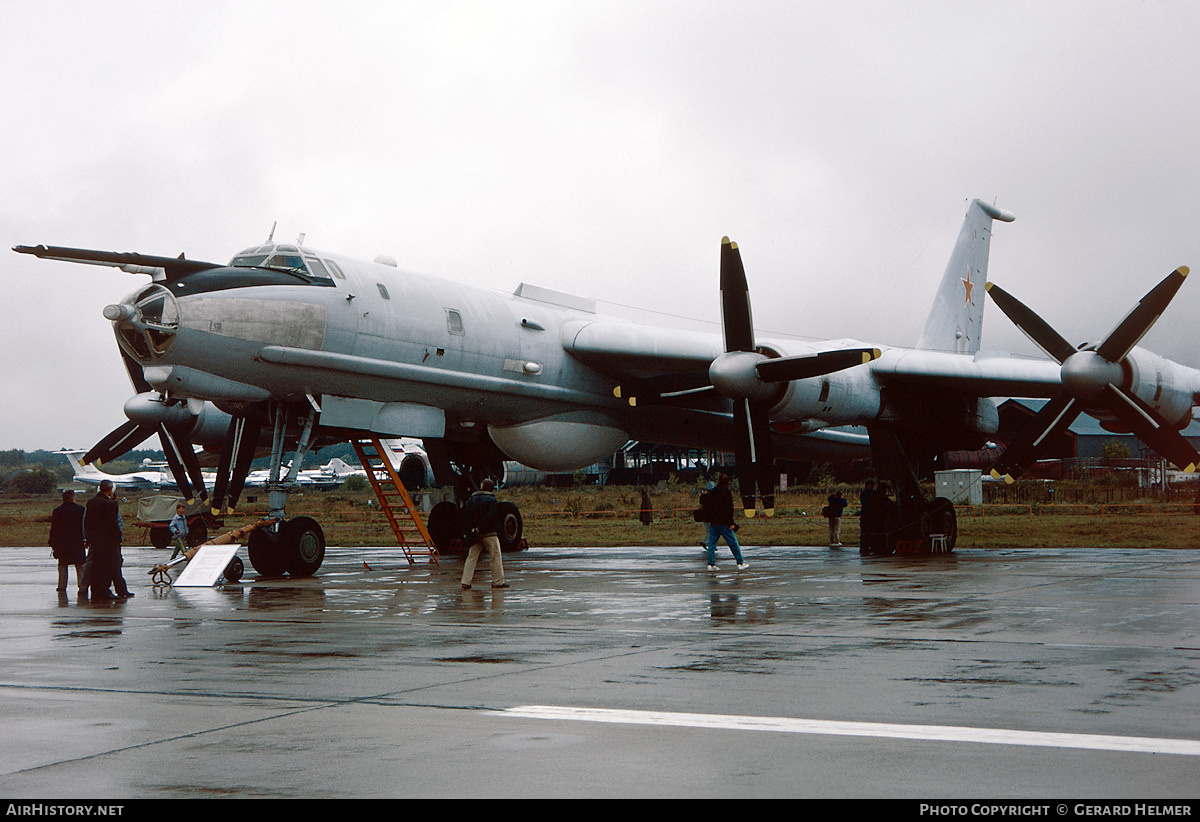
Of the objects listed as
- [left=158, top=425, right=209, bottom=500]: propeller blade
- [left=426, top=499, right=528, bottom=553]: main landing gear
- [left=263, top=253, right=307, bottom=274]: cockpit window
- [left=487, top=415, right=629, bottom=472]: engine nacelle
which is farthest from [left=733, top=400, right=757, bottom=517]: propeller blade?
[left=158, top=425, right=209, bottom=500]: propeller blade

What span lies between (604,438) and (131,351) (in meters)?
8.74

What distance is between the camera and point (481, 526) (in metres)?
14.1

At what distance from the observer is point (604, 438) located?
844 inches

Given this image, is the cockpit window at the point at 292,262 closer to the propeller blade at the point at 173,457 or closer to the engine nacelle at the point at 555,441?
the engine nacelle at the point at 555,441

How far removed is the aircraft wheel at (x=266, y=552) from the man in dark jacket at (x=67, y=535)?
2533 mm

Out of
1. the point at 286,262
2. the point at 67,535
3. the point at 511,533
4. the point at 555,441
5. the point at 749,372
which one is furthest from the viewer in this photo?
the point at 511,533

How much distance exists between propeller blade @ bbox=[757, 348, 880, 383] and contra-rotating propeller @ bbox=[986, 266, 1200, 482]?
125 inches

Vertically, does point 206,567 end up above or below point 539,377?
below

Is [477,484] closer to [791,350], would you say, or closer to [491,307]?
[491,307]

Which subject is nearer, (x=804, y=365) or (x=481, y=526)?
(x=481, y=526)

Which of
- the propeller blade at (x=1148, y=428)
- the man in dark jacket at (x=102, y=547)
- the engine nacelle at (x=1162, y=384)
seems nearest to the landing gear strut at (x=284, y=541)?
the man in dark jacket at (x=102, y=547)

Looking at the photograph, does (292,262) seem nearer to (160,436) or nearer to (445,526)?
(445,526)

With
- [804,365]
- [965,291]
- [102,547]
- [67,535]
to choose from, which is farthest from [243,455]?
[965,291]

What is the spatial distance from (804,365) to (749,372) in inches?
34.3
